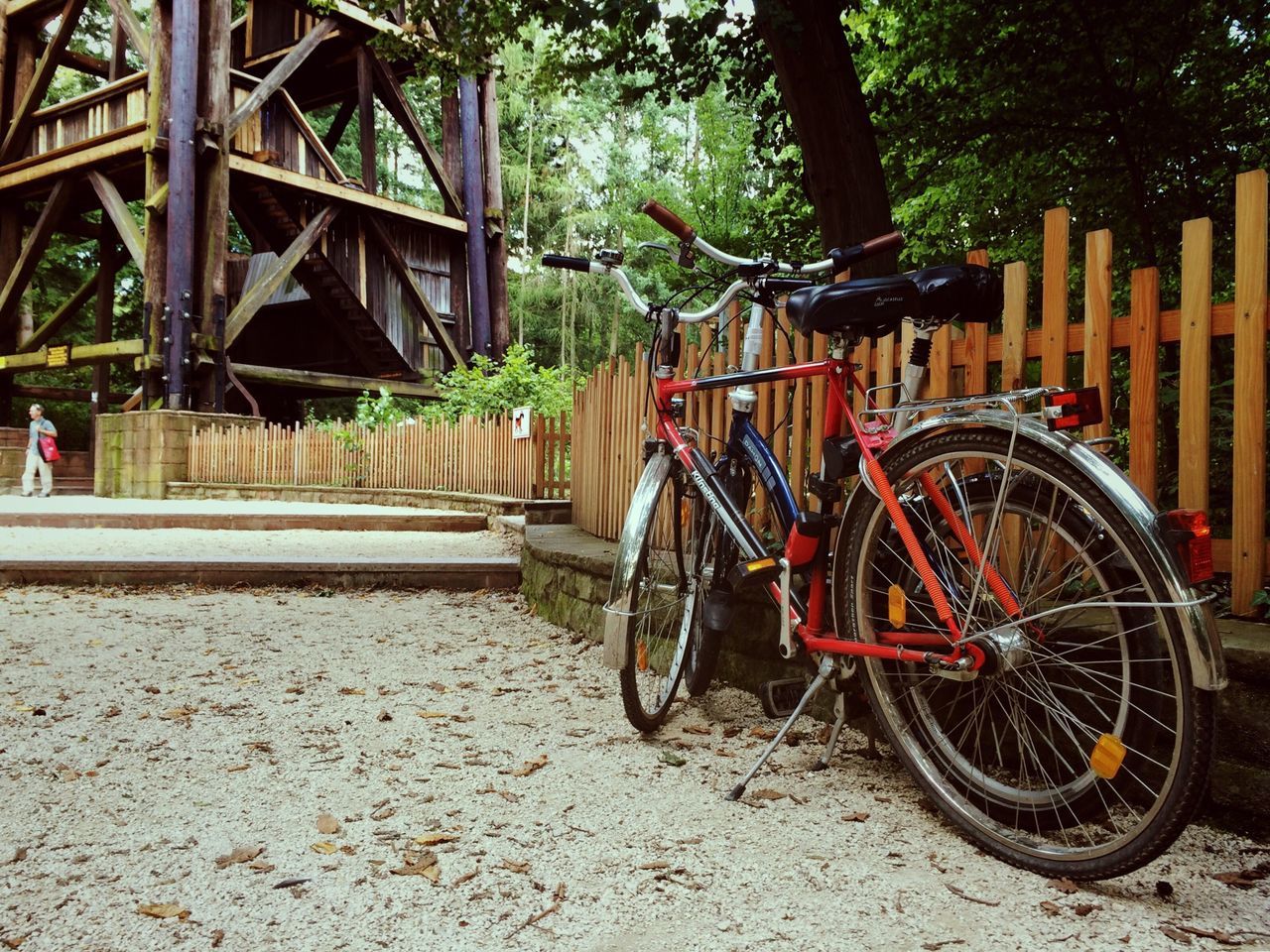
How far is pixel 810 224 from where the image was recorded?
859 centimetres

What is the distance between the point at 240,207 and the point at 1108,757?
19929 mm

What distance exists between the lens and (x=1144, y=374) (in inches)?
100

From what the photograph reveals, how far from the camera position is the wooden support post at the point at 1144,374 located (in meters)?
2.53

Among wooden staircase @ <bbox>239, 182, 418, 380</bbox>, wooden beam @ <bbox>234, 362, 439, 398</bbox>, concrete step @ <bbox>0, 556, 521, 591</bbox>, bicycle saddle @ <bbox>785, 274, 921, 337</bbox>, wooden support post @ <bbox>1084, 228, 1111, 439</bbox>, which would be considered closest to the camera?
bicycle saddle @ <bbox>785, 274, 921, 337</bbox>

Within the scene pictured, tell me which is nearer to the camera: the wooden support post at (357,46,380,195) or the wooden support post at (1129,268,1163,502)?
the wooden support post at (1129,268,1163,502)

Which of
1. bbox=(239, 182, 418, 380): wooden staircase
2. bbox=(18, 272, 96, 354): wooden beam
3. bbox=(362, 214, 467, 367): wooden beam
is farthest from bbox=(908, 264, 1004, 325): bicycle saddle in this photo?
bbox=(18, 272, 96, 354): wooden beam

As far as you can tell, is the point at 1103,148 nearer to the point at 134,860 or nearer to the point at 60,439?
the point at 134,860

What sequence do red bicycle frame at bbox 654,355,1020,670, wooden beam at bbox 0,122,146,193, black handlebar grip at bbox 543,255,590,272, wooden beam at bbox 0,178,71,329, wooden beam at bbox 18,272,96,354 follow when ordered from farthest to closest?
wooden beam at bbox 18,272,96,354 → wooden beam at bbox 0,178,71,329 → wooden beam at bbox 0,122,146,193 → black handlebar grip at bbox 543,255,590,272 → red bicycle frame at bbox 654,355,1020,670

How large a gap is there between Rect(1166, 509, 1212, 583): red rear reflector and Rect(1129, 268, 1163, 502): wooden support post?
0.76 metres

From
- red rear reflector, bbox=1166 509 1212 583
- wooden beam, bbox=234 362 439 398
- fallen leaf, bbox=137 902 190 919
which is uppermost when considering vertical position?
wooden beam, bbox=234 362 439 398

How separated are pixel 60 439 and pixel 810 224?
25217 millimetres

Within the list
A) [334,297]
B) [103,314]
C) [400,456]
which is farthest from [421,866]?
[103,314]

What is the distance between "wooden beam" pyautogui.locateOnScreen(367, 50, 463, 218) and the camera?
18719 mm

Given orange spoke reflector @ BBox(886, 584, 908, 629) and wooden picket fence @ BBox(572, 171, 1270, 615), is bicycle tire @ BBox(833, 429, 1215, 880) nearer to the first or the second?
orange spoke reflector @ BBox(886, 584, 908, 629)
